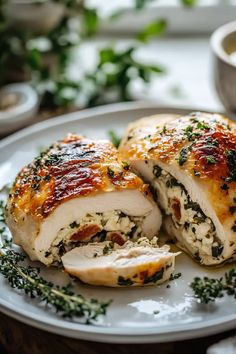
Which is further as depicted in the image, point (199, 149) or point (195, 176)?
point (199, 149)

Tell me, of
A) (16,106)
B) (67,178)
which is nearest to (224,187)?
(67,178)

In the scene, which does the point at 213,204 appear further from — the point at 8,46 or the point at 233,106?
the point at 8,46

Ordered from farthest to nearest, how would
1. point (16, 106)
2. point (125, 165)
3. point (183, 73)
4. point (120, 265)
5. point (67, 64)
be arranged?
point (183, 73)
point (67, 64)
point (16, 106)
point (125, 165)
point (120, 265)

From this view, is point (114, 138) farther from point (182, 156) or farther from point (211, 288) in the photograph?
point (211, 288)

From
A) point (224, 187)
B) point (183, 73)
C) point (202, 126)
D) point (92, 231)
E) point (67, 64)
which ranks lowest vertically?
point (183, 73)

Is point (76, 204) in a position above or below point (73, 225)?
above

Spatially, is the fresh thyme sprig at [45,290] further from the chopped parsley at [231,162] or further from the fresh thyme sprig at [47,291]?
the chopped parsley at [231,162]
